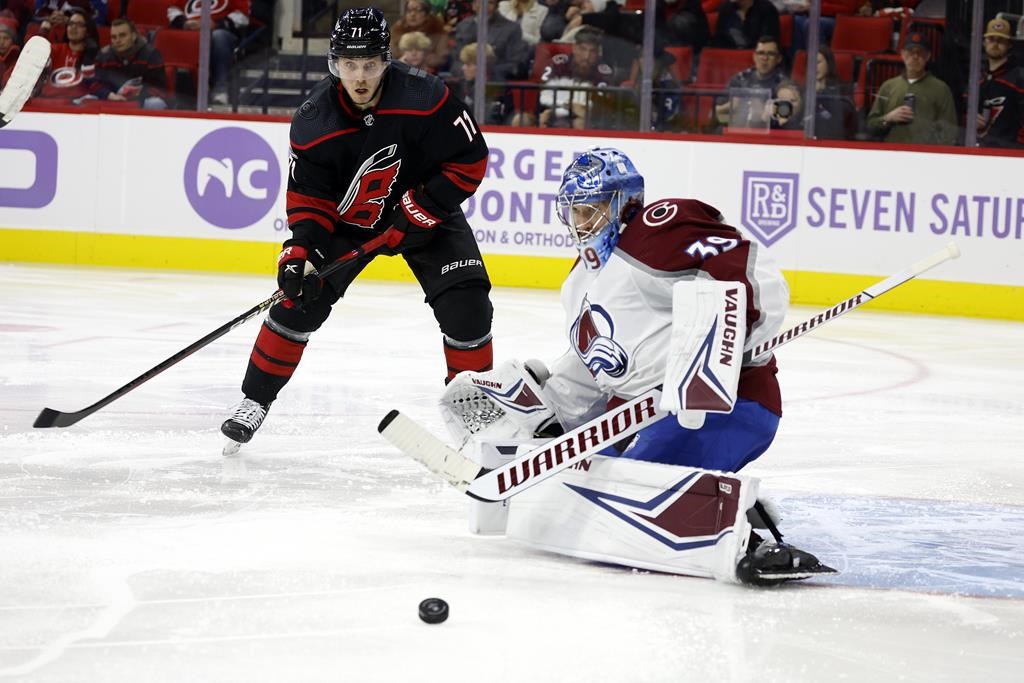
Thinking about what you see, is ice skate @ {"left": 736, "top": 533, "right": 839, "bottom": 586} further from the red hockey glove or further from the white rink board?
the white rink board

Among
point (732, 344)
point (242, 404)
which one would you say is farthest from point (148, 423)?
point (732, 344)

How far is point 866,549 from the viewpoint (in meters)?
2.74

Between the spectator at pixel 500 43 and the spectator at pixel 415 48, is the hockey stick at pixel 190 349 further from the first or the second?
the spectator at pixel 415 48

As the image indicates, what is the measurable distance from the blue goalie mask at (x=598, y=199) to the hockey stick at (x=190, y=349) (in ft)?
3.20

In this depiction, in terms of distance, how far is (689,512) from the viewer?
2.44 m

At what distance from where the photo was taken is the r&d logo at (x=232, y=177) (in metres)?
7.96

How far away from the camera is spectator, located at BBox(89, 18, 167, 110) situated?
8.09m

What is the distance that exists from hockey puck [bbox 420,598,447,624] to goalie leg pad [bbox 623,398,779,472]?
Answer: 60 cm

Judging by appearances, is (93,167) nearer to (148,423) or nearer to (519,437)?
(148,423)

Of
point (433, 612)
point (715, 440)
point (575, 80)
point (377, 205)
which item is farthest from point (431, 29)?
point (433, 612)

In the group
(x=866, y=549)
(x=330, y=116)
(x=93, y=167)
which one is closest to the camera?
(x=866, y=549)

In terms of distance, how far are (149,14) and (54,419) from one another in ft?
17.0

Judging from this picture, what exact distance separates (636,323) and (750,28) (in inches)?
201

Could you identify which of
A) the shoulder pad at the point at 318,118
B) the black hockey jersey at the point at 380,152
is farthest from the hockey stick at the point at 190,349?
the shoulder pad at the point at 318,118
